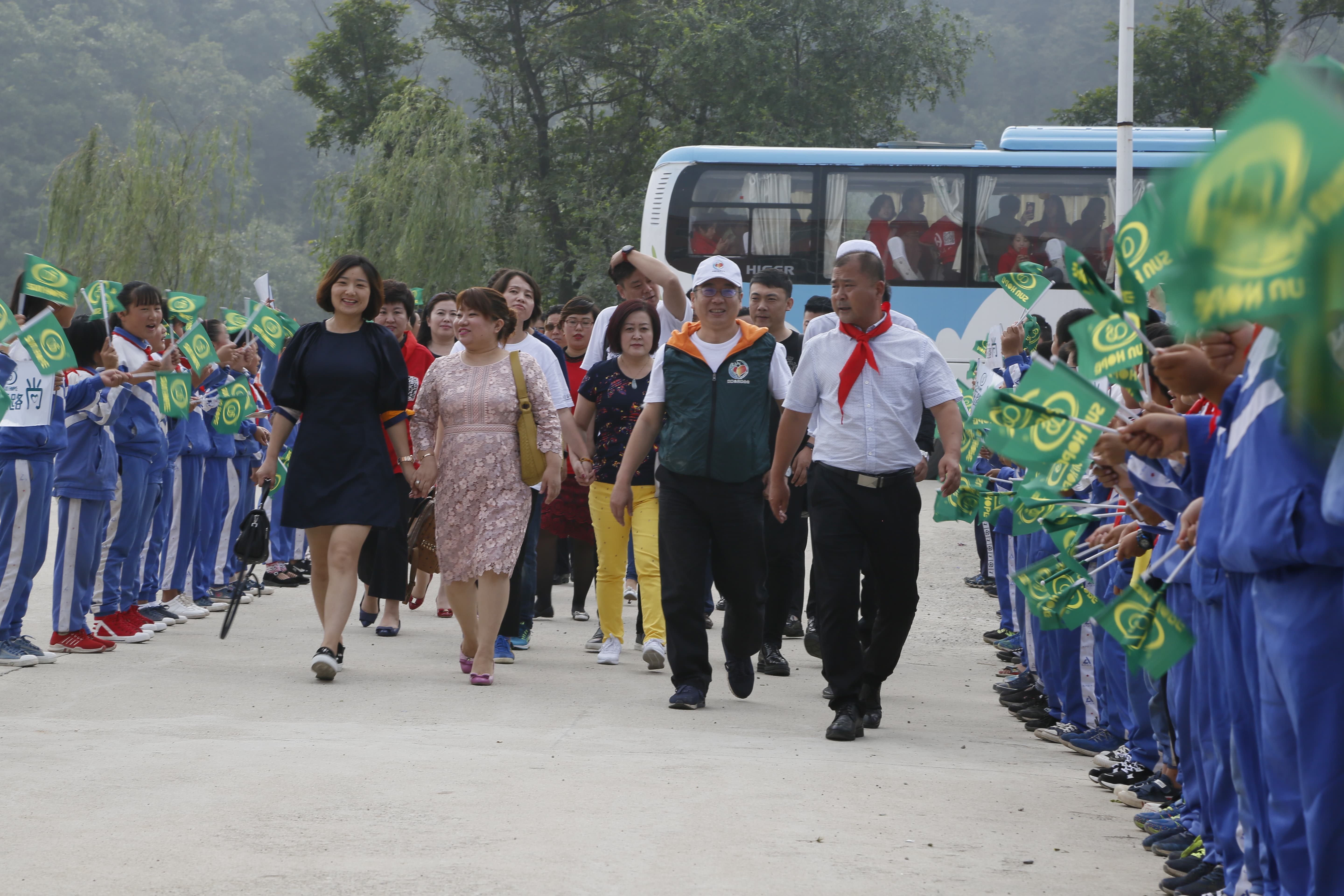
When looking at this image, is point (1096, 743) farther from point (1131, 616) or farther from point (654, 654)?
point (654, 654)

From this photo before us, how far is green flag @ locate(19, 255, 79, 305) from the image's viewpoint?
6883 mm

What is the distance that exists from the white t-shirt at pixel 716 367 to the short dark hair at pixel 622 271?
3.08 ft

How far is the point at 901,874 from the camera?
3.86 metres

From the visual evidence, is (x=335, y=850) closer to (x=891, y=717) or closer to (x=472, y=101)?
(x=891, y=717)

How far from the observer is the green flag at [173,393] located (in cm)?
768

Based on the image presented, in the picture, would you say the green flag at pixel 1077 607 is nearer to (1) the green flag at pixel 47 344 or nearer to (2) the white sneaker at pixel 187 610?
(1) the green flag at pixel 47 344

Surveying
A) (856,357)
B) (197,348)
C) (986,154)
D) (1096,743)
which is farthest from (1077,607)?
(986,154)

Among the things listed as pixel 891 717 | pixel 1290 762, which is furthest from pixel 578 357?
pixel 1290 762

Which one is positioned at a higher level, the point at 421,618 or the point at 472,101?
the point at 472,101

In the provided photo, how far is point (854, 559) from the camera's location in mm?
5953

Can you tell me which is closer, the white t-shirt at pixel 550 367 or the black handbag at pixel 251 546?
the black handbag at pixel 251 546

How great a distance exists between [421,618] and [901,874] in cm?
594

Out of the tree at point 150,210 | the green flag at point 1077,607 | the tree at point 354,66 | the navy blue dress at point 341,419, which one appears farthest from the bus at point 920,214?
the tree at point 354,66

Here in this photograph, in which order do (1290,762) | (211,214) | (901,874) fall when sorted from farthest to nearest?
1. (211,214)
2. (901,874)
3. (1290,762)
